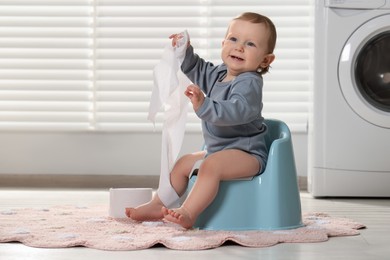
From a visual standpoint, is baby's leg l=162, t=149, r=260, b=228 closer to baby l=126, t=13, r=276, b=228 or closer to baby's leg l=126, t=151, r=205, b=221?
baby l=126, t=13, r=276, b=228

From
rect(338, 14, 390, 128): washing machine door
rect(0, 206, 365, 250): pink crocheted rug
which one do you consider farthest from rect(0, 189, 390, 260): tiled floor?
rect(338, 14, 390, 128): washing machine door

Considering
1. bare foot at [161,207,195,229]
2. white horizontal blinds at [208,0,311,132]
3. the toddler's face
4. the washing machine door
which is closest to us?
bare foot at [161,207,195,229]

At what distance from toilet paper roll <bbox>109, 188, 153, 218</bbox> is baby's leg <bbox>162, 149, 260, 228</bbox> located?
310mm

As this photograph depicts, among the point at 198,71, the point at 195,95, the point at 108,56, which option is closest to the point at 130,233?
the point at 195,95

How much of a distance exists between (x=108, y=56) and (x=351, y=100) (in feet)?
3.52

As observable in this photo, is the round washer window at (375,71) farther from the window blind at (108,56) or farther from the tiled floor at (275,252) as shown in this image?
the tiled floor at (275,252)

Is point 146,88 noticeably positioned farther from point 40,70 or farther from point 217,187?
point 217,187

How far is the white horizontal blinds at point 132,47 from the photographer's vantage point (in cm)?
346

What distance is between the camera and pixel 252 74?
219cm

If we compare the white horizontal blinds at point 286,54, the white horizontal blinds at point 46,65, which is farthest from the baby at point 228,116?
the white horizontal blinds at point 46,65

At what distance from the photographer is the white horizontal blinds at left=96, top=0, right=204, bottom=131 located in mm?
3461

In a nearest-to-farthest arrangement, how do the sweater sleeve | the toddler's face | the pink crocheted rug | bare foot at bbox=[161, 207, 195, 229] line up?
the pink crocheted rug, bare foot at bbox=[161, 207, 195, 229], the toddler's face, the sweater sleeve

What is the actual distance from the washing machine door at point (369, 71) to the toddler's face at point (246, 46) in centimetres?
87

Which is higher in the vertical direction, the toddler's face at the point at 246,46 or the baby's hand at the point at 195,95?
the toddler's face at the point at 246,46
